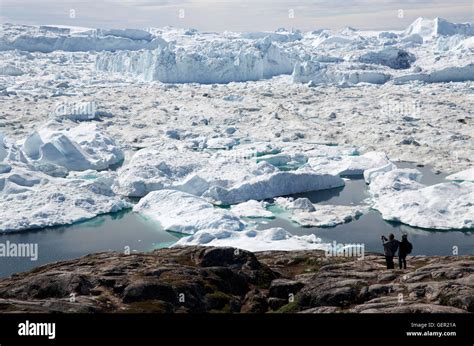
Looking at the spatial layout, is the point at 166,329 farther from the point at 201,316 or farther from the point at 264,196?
the point at 264,196

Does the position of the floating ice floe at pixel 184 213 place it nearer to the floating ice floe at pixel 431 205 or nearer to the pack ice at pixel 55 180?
the pack ice at pixel 55 180

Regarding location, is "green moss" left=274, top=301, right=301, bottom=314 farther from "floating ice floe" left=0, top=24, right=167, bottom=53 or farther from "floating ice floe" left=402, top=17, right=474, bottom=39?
"floating ice floe" left=402, top=17, right=474, bottom=39

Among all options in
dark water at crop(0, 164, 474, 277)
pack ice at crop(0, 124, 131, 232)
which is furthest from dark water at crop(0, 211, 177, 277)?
pack ice at crop(0, 124, 131, 232)

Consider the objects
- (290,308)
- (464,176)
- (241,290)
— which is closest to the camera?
(290,308)

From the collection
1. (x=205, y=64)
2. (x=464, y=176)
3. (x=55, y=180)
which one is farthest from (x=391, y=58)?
(x=55, y=180)

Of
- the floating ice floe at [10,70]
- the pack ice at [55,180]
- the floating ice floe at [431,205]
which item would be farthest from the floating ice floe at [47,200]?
the floating ice floe at [10,70]

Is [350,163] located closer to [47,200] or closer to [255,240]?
[255,240]

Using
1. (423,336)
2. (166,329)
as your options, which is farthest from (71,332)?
(423,336)

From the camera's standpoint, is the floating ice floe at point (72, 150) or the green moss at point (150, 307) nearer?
the green moss at point (150, 307)
